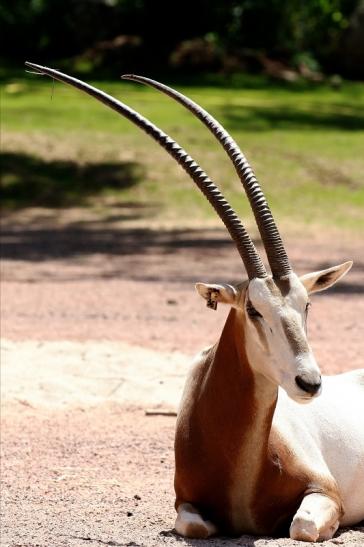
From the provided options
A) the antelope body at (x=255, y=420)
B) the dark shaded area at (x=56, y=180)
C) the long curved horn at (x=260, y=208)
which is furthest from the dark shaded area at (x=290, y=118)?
the antelope body at (x=255, y=420)

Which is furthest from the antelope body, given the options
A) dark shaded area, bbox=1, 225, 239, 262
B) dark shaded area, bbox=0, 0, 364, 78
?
dark shaded area, bbox=0, 0, 364, 78

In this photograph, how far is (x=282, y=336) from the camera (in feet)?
16.0

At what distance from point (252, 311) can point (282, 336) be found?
19 cm

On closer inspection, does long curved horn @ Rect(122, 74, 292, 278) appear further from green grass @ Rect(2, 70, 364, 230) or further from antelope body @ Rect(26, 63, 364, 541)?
green grass @ Rect(2, 70, 364, 230)

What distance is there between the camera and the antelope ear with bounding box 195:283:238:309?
501 cm

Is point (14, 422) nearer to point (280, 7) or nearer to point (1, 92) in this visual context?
point (1, 92)

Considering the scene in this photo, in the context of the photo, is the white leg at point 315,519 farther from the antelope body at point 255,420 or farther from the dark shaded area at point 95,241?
the dark shaded area at point 95,241

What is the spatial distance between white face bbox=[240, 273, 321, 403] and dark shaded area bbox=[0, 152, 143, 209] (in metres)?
16.2

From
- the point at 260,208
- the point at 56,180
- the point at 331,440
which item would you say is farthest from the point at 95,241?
the point at 260,208

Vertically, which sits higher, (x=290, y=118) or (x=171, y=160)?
(x=290, y=118)

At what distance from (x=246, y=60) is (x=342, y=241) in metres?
19.3

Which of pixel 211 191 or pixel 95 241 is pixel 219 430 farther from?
pixel 95 241

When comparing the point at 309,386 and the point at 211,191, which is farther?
the point at 211,191

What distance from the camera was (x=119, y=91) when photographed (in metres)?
29.5
